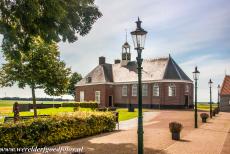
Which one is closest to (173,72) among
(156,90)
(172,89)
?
(172,89)

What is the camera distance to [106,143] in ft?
46.6

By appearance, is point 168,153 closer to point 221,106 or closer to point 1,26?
point 1,26

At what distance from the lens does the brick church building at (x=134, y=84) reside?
1944 inches

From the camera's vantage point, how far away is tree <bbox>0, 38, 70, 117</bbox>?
88.9ft

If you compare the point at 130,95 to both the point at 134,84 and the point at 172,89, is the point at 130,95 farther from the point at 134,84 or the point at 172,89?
the point at 172,89

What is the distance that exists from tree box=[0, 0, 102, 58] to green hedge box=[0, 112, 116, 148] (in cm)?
436

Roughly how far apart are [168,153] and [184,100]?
3911 cm

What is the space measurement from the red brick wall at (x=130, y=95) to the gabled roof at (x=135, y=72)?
124cm

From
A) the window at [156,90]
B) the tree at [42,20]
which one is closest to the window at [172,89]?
the window at [156,90]

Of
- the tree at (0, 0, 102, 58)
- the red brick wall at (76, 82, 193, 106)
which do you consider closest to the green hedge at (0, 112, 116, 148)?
the tree at (0, 0, 102, 58)

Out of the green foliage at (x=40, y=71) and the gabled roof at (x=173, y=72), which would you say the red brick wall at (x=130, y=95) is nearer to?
the gabled roof at (x=173, y=72)

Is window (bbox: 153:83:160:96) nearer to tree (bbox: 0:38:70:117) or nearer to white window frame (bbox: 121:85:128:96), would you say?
white window frame (bbox: 121:85:128:96)

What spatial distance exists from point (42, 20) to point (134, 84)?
4060 centimetres

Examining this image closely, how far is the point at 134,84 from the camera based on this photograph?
53750 mm
